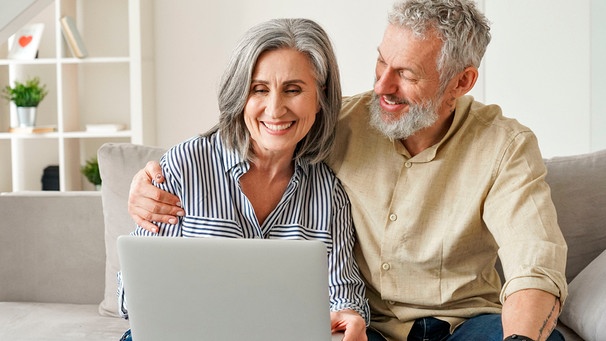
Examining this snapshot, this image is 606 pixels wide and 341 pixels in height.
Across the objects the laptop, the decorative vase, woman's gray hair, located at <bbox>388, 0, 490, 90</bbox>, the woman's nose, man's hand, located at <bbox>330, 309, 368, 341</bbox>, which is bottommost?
man's hand, located at <bbox>330, 309, 368, 341</bbox>

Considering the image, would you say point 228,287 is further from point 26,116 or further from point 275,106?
point 26,116

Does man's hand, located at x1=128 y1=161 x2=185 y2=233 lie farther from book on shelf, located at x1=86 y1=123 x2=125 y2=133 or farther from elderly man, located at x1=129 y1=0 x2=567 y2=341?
book on shelf, located at x1=86 y1=123 x2=125 y2=133

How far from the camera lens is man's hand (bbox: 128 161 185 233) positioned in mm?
1962

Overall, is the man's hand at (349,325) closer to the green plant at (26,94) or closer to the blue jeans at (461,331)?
the blue jeans at (461,331)

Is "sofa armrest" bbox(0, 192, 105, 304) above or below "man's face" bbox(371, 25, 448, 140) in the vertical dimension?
below

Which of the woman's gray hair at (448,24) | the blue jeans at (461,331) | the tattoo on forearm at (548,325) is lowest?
the blue jeans at (461,331)

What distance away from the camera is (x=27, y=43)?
5430 mm

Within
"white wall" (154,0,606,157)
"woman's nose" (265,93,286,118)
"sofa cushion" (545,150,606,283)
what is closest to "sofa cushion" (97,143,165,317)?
"woman's nose" (265,93,286,118)

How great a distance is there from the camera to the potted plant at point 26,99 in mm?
5273

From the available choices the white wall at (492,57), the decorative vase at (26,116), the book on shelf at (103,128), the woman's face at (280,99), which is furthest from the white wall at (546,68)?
the decorative vase at (26,116)

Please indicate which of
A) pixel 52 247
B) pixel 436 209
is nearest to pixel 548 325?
pixel 436 209

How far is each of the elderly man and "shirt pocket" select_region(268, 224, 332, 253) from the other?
92 mm

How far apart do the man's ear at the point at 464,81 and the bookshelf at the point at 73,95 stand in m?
3.45

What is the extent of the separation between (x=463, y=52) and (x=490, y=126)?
0.18 m
